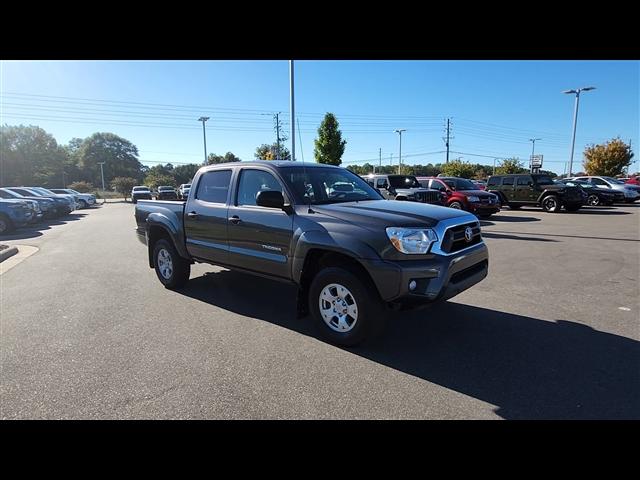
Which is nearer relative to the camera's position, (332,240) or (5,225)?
(332,240)

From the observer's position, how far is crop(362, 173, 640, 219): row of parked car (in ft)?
50.7

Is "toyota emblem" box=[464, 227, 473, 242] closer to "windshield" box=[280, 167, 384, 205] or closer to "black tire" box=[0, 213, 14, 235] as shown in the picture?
"windshield" box=[280, 167, 384, 205]

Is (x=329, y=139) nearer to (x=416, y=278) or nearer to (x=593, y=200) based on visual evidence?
(x=593, y=200)

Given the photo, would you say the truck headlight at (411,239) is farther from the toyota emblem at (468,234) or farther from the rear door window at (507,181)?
the rear door window at (507,181)

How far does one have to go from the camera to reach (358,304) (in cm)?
368

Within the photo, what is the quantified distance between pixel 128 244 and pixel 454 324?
993 centimetres

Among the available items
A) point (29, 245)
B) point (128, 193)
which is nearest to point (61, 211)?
point (29, 245)

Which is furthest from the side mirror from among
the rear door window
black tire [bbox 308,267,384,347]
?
the rear door window

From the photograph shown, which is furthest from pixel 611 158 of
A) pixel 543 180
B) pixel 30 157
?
pixel 30 157

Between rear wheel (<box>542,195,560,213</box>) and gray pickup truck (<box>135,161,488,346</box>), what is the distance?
16773mm

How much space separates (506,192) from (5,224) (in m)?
22.4

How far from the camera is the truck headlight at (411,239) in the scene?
355cm
